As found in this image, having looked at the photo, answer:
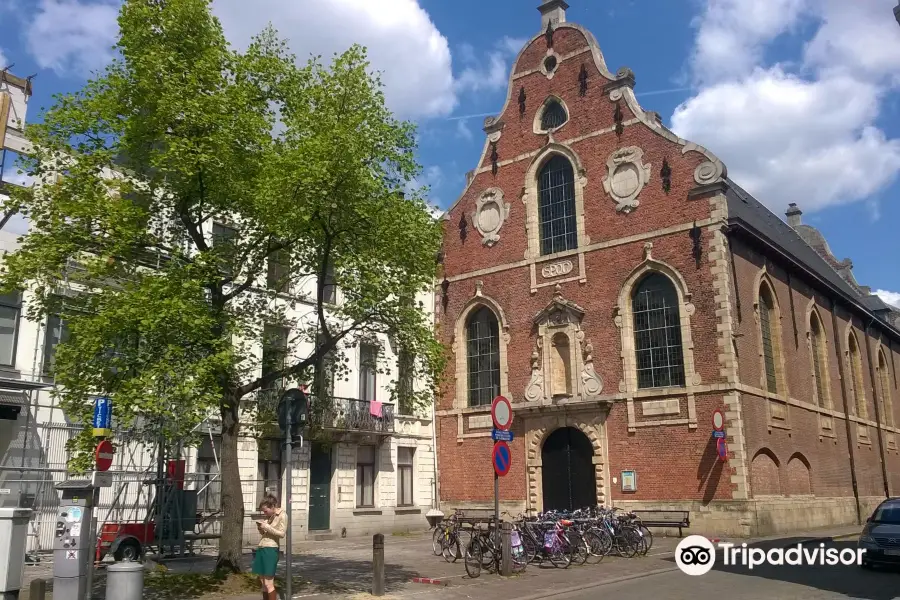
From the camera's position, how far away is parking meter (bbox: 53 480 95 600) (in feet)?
33.8

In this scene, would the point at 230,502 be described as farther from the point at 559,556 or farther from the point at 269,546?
the point at 559,556

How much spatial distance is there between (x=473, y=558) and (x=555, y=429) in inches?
486

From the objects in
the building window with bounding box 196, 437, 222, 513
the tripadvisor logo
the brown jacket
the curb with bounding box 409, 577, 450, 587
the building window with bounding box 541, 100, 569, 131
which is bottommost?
the tripadvisor logo

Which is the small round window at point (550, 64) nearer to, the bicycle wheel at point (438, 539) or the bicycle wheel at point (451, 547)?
the bicycle wheel at point (438, 539)

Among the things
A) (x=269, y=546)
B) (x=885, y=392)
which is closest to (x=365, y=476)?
(x=269, y=546)

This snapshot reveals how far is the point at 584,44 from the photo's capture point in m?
28.1

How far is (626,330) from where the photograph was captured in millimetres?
25297

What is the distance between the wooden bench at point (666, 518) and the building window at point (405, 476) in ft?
27.2

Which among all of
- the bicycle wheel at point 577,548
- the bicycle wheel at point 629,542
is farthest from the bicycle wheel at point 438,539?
the bicycle wheel at point 629,542

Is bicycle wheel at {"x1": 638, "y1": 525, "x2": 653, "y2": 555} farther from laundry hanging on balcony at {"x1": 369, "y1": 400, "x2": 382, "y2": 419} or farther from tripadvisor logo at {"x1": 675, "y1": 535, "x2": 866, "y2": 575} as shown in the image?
laundry hanging on balcony at {"x1": 369, "y1": 400, "x2": 382, "y2": 419}

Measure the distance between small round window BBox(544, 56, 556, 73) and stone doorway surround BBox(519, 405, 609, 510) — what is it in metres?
12.7

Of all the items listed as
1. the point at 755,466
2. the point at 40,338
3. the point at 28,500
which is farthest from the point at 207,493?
the point at 755,466

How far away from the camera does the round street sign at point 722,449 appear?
874 inches

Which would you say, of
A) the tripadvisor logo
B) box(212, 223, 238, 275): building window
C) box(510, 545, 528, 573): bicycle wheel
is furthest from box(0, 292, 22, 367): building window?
the tripadvisor logo
